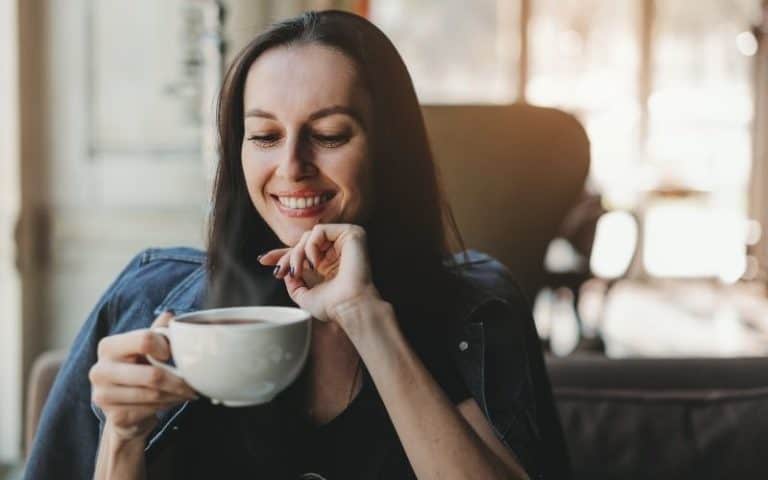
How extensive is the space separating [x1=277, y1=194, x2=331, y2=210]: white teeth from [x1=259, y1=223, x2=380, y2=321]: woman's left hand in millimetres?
90

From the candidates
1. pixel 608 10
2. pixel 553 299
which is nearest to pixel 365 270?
pixel 553 299

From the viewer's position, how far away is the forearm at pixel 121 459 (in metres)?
0.84

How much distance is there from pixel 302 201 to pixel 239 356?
1.27 ft

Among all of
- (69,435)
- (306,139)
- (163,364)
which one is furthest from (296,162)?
(69,435)

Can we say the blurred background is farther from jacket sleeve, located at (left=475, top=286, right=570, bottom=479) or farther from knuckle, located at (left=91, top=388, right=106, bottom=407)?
knuckle, located at (left=91, top=388, right=106, bottom=407)

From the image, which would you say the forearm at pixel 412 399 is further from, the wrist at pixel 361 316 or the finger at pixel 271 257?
the finger at pixel 271 257

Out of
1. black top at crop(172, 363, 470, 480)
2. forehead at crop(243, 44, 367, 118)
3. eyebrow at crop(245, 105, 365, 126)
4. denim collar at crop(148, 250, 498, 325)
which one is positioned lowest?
black top at crop(172, 363, 470, 480)

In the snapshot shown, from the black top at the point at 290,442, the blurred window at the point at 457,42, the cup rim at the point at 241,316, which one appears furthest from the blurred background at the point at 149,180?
the blurred window at the point at 457,42

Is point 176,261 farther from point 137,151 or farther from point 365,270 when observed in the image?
point 137,151

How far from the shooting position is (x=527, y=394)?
3.43ft

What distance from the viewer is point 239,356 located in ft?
2.05

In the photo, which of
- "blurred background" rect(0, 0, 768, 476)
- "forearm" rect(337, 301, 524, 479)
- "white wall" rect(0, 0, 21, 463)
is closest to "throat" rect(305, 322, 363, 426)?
"forearm" rect(337, 301, 524, 479)

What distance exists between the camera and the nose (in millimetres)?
955

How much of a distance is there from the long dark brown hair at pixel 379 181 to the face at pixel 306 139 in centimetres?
3
